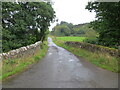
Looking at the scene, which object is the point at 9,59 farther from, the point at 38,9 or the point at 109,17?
the point at 38,9

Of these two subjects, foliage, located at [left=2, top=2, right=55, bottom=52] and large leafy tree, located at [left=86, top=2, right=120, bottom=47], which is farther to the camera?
foliage, located at [left=2, top=2, right=55, bottom=52]

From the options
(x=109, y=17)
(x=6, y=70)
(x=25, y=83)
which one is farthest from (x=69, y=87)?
(x=109, y=17)

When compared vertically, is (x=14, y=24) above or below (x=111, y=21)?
above

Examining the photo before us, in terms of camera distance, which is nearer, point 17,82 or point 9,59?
point 17,82

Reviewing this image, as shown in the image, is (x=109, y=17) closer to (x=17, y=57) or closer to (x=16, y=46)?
(x=17, y=57)

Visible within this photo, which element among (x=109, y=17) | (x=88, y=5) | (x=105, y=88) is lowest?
(x=105, y=88)

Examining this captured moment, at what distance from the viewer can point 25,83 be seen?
4.58m

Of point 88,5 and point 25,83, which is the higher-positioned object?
point 88,5

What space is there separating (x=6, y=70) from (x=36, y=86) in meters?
2.75

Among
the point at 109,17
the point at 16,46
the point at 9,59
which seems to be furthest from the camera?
the point at 16,46

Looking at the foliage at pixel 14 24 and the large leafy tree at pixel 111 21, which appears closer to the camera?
the large leafy tree at pixel 111 21

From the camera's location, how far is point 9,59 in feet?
23.1

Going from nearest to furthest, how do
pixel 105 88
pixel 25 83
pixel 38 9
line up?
pixel 105 88 → pixel 25 83 → pixel 38 9

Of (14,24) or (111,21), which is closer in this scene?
(111,21)
